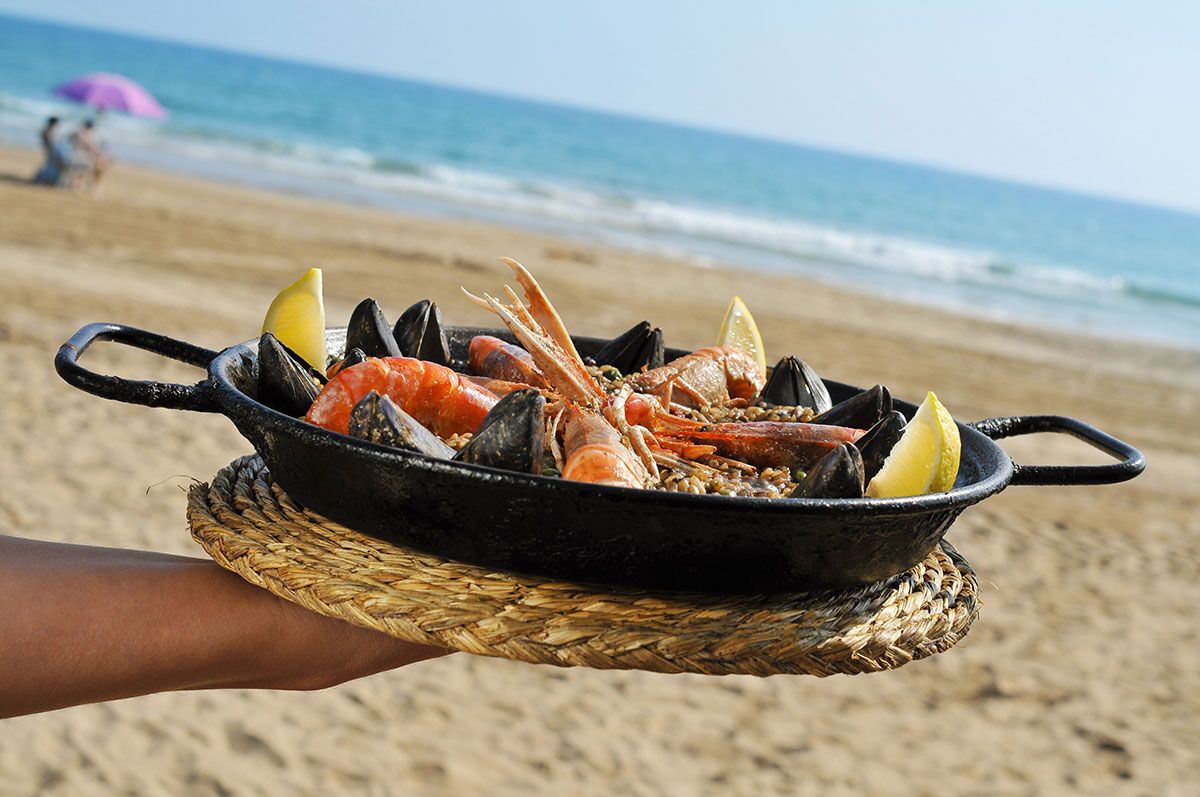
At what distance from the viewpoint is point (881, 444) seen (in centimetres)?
188

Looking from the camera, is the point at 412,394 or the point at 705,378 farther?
the point at 705,378

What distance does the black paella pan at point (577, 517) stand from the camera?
4.75ft

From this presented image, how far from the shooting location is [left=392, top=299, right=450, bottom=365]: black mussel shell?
2379 mm

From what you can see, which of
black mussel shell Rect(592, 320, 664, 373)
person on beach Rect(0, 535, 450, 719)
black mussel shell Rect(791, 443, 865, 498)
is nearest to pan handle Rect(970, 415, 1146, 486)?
black mussel shell Rect(791, 443, 865, 498)

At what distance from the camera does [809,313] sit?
16.8 meters

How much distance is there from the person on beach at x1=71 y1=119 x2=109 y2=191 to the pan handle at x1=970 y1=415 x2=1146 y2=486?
17.0m

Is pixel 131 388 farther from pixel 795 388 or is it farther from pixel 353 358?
pixel 795 388

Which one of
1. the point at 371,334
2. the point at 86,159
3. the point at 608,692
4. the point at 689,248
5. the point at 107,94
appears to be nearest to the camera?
the point at 371,334

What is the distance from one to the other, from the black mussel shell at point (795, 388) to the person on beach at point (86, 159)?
16618 millimetres

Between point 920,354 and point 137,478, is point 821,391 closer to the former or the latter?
point 137,478

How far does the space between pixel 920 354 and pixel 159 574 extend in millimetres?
13760

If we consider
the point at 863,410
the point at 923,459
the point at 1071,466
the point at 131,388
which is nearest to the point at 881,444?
the point at 923,459

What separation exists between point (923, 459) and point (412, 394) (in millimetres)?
875

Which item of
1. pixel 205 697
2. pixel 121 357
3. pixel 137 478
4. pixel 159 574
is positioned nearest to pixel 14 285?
pixel 121 357
